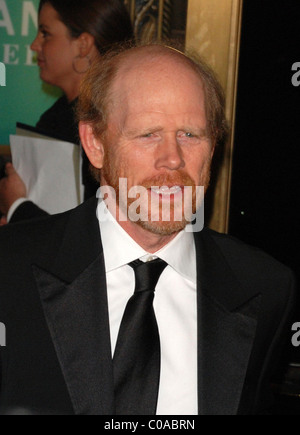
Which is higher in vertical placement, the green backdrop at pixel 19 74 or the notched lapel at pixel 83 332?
the green backdrop at pixel 19 74

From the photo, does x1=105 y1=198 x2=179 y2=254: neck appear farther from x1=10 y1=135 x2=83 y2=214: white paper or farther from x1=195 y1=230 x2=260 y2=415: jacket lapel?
x1=10 y1=135 x2=83 y2=214: white paper

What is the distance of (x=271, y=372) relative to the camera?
196 centimetres

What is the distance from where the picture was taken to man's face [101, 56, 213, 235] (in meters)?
1.76

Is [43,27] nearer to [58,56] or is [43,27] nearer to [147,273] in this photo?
[58,56]

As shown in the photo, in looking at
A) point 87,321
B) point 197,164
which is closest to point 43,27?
point 197,164

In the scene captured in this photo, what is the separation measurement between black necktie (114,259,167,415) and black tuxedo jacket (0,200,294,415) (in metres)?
0.04

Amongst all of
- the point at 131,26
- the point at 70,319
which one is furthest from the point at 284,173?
the point at 70,319

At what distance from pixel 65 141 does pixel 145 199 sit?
1.26m

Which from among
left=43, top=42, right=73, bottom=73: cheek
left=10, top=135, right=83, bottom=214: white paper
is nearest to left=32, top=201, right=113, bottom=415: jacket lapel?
left=10, top=135, right=83, bottom=214: white paper

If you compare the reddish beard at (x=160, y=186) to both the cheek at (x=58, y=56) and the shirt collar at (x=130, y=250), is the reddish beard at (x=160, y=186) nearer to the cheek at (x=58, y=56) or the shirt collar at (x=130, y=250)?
the shirt collar at (x=130, y=250)

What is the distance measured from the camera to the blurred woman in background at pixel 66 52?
2830 mm

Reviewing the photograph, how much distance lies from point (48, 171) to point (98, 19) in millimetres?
634

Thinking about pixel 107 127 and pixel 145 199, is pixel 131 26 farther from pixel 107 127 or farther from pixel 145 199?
pixel 145 199

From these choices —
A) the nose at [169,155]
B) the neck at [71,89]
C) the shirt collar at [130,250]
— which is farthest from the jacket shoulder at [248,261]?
the neck at [71,89]
